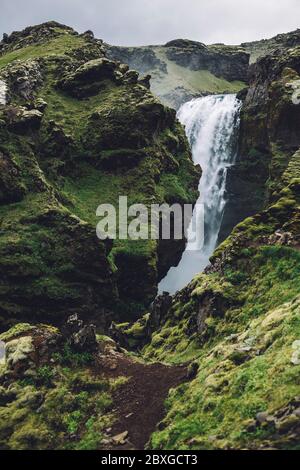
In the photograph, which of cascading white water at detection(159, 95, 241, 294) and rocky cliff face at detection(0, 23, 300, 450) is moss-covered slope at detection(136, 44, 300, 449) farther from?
cascading white water at detection(159, 95, 241, 294)

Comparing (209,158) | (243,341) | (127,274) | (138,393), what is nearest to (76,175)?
(127,274)

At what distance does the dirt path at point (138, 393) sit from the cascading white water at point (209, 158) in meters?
32.8

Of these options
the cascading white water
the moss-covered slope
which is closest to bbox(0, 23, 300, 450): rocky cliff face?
the moss-covered slope

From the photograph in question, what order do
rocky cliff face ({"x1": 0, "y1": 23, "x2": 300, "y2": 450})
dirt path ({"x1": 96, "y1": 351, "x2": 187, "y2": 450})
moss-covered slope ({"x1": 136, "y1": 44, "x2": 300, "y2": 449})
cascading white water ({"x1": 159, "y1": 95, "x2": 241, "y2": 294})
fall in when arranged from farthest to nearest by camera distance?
cascading white water ({"x1": 159, "y1": 95, "x2": 241, "y2": 294}) < dirt path ({"x1": 96, "y1": 351, "x2": 187, "y2": 450}) < rocky cliff face ({"x1": 0, "y1": 23, "x2": 300, "y2": 450}) < moss-covered slope ({"x1": 136, "y1": 44, "x2": 300, "y2": 449})

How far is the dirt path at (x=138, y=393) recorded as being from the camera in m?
18.6

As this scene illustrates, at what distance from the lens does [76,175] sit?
179ft

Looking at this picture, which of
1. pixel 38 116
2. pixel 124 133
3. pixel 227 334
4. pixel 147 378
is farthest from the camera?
pixel 124 133

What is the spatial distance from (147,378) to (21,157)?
32216mm

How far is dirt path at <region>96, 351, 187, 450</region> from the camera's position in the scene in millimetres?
18594

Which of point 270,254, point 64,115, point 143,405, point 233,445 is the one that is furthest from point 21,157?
point 233,445

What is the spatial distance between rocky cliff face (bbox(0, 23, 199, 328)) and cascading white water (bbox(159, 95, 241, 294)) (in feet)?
16.5

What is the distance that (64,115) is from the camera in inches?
2317

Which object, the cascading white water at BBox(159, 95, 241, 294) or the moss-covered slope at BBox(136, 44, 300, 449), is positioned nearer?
the moss-covered slope at BBox(136, 44, 300, 449)
